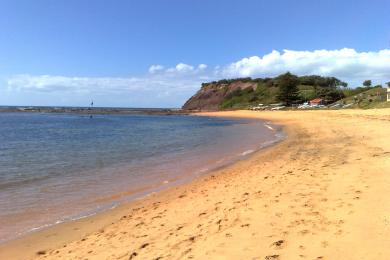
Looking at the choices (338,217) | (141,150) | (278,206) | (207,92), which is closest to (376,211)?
(338,217)

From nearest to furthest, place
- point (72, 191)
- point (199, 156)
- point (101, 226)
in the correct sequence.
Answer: point (101, 226)
point (72, 191)
point (199, 156)

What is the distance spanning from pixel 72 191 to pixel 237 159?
886cm

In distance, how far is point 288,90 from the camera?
111000 mm

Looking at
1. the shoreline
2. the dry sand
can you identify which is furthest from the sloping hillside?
the dry sand

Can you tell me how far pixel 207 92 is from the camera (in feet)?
596

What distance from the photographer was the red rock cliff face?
547 ft

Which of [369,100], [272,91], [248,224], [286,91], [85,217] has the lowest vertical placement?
[85,217]

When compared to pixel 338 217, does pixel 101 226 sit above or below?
below

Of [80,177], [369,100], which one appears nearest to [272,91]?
[369,100]

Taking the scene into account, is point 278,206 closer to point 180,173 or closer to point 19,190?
point 180,173

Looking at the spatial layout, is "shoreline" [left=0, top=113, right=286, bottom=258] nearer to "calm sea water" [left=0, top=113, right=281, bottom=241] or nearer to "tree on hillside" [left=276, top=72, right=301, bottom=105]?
"calm sea water" [left=0, top=113, right=281, bottom=241]

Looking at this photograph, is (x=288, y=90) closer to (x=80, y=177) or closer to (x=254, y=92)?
(x=254, y=92)

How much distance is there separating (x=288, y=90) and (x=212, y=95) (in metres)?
68.7

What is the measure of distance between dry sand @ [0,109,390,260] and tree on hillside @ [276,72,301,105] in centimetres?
10135
